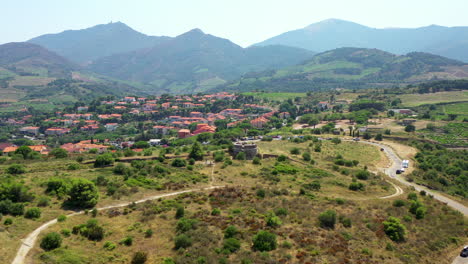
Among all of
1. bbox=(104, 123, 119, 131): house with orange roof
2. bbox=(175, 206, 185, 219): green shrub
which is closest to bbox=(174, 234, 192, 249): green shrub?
bbox=(175, 206, 185, 219): green shrub

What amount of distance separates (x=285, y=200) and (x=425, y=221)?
761 inches

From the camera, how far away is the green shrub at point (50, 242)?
27.8 m

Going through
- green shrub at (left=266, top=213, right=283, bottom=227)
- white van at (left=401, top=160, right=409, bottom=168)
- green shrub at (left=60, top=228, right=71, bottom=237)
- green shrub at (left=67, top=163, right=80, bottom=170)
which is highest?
green shrub at (left=67, top=163, right=80, bottom=170)

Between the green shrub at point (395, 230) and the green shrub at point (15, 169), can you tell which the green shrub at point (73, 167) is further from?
the green shrub at point (395, 230)

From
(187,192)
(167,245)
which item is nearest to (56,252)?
(167,245)

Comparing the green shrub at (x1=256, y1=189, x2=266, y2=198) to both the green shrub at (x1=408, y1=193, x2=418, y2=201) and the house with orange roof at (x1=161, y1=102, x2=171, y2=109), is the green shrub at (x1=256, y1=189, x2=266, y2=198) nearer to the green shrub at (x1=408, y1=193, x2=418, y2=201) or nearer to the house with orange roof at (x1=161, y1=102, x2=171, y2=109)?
the green shrub at (x1=408, y1=193, x2=418, y2=201)

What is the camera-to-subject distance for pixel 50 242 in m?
27.9

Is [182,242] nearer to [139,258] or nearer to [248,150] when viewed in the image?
[139,258]

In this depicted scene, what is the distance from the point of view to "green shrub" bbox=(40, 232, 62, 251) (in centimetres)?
2781

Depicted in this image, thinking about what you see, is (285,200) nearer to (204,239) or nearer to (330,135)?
(204,239)

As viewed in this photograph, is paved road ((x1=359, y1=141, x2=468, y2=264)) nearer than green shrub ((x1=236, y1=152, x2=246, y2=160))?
Yes

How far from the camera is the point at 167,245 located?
3092 cm

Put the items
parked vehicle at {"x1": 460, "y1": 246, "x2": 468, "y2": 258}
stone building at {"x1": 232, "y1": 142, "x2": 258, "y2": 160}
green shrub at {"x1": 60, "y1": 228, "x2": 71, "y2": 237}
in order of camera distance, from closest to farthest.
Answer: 1. green shrub at {"x1": 60, "y1": 228, "x2": 71, "y2": 237}
2. parked vehicle at {"x1": 460, "y1": 246, "x2": 468, "y2": 258}
3. stone building at {"x1": 232, "y1": 142, "x2": 258, "y2": 160}

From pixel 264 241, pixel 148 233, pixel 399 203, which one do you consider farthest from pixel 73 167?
pixel 399 203
